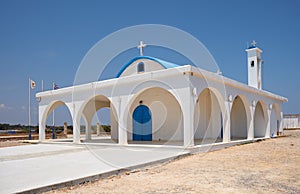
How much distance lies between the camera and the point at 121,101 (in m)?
12.2

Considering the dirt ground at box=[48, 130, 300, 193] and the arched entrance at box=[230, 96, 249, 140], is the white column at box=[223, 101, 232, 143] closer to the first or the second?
the dirt ground at box=[48, 130, 300, 193]

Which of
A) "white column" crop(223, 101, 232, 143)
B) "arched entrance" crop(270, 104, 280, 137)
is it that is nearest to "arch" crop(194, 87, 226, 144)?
"white column" crop(223, 101, 232, 143)

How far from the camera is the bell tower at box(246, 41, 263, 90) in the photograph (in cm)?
1888

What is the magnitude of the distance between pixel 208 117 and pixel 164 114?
2.72 metres

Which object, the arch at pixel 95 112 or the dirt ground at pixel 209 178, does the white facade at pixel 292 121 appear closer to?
the arch at pixel 95 112

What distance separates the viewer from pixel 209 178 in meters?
6.24

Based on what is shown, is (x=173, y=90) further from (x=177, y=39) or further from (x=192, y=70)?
(x=177, y=39)

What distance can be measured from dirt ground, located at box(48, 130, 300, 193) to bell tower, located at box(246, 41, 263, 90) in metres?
10.9

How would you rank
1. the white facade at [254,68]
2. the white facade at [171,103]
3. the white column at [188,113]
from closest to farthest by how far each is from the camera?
the white column at [188,113], the white facade at [171,103], the white facade at [254,68]

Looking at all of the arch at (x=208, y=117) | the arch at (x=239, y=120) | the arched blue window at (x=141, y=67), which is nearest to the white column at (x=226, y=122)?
the arch at (x=208, y=117)

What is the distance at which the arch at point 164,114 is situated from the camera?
14.4 metres

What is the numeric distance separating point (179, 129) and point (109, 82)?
14.3 feet

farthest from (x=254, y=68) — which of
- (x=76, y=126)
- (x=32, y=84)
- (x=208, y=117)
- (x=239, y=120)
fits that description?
(x=32, y=84)

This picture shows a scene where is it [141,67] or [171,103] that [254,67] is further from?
[141,67]
